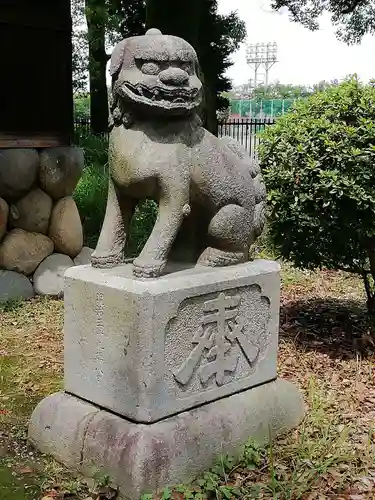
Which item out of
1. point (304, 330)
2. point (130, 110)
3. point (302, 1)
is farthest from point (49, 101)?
point (302, 1)

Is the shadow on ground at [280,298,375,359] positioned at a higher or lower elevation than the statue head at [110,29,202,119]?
lower

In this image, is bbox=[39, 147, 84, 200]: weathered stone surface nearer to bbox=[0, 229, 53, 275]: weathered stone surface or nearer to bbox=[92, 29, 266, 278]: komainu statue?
bbox=[0, 229, 53, 275]: weathered stone surface

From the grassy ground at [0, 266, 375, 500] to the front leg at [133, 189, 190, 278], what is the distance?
3.50ft

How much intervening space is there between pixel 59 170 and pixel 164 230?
3.94m

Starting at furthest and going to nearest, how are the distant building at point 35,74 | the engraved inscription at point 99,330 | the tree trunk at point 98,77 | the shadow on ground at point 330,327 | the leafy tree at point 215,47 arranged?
the tree trunk at point 98,77
the leafy tree at point 215,47
the distant building at point 35,74
the shadow on ground at point 330,327
the engraved inscription at point 99,330

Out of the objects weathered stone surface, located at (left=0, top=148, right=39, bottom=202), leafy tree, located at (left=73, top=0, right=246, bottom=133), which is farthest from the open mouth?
leafy tree, located at (left=73, top=0, right=246, bottom=133)

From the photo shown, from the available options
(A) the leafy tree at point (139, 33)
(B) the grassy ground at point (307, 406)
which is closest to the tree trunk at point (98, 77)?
(A) the leafy tree at point (139, 33)

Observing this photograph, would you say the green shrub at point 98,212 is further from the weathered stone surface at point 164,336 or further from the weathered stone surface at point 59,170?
the weathered stone surface at point 164,336

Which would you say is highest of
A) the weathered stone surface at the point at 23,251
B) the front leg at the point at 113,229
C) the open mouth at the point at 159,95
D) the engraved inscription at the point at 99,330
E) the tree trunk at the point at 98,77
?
the tree trunk at the point at 98,77

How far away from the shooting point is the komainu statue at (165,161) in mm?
3012

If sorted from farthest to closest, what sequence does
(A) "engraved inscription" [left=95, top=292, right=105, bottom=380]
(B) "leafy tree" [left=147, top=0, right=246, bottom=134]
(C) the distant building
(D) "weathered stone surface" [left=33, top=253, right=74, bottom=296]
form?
1. (B) "leafy tree" [left=147, top=0, right=246, bottom=134]
2. (C) the distant building
3. (D) "weathered stone surface" [left=33, top=253, right=74, bottom=296]
4. (A) "engraved inscription" [left=95, top=292, right=105, bottom=380]

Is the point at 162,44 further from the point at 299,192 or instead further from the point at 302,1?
the point at 302,1

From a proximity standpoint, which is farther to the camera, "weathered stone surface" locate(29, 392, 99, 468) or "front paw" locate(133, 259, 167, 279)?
"weathered stone surface" locate(29, 392, 99, 468)

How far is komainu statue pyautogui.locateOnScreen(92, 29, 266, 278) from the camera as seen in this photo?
301 cm
